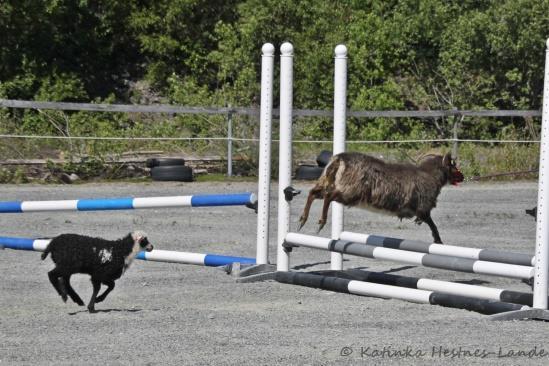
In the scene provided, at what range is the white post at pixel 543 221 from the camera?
7.53 meters

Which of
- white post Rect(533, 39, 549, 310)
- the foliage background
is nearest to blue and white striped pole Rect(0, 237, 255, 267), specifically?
white post Rect(533, 39, 549, 310)

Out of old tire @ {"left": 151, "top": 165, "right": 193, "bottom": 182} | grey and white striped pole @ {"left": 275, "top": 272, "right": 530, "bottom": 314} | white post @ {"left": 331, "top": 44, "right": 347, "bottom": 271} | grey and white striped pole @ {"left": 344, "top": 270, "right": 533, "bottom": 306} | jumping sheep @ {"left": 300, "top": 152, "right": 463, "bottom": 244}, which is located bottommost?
grey and white striped pole @ {"left": 275, "top": 272, "right": 530, "bottom": 314}

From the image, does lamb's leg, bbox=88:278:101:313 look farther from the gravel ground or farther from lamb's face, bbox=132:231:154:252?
lamb's face, bbox=132:231:154:252

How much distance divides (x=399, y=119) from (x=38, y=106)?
7.97 metres

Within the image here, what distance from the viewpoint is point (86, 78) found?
2725 centimetres

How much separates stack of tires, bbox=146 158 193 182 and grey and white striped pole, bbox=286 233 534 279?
970 cm

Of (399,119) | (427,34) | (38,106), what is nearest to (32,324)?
(38,106)

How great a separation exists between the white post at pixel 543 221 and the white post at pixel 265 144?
264cm

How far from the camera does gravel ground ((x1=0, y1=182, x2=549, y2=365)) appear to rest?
665 cm

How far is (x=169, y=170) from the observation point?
19266mm

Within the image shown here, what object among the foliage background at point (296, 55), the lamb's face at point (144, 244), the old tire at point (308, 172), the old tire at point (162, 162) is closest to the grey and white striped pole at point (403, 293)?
the lamb's face at point (144, 244)

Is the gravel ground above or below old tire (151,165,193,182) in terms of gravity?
below

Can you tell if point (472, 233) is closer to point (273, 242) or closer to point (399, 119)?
point (273, 242)

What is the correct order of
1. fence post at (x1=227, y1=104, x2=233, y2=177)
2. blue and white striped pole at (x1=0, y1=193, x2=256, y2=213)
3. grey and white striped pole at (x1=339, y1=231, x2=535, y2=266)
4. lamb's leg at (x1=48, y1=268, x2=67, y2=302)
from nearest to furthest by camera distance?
lamb's leg at (x1=48, y1=268, x2=67, y2=302) → grey and white striped pole at (x1=339, y1=231, x2=535, y2=266) → blue and white striped pole at (x1=0, y1=193, x2=256, y2=213) → fence post at (x1=227, y1=104, x2=233, y2=177)
